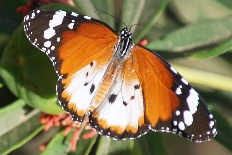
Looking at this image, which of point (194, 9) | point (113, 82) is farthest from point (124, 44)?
point (194, 9)

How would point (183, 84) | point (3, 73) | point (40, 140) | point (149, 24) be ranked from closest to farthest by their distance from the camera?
point (183, 84)
point (3, 73)
point (149, 24)
point (40, 140)

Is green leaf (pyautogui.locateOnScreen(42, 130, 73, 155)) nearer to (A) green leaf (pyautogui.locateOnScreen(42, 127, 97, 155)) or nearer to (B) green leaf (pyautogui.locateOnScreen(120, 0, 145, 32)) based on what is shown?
(A) green leaf (pyautogui.locateOnScreen(42, 127, 97, 155))

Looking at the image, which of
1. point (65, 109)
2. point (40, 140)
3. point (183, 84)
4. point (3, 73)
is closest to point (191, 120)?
point (183, 84)

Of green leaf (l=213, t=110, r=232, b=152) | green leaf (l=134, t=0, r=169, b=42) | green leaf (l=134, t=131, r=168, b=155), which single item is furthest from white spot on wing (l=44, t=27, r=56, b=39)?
green leaf (l=213, t=110, r=232, b=152)

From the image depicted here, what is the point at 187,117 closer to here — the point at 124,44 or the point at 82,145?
the point at 124,44

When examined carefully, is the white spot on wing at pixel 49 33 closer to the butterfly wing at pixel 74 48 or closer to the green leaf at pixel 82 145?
the butterfly wing at pixel 74 48

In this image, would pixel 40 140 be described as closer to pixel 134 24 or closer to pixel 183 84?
pixel 134 24

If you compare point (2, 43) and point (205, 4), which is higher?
point (2, 43)
